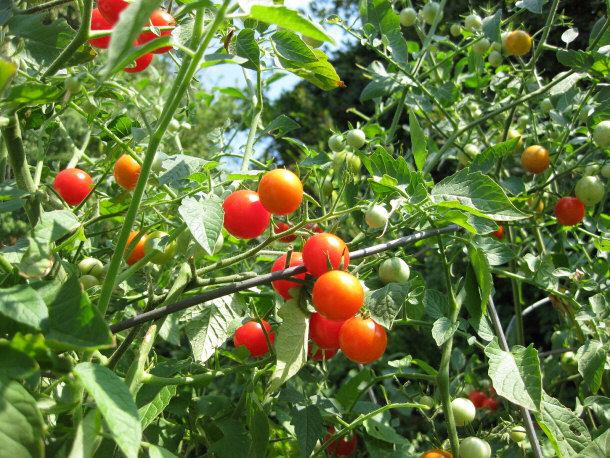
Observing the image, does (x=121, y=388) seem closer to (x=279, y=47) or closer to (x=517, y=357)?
(x=279, y=47)

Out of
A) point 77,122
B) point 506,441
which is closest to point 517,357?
point 506,441

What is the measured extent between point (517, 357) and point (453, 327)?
0.09 meters

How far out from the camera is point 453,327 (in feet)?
2.20

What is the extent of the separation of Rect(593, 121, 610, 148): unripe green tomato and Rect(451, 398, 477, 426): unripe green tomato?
518 mm

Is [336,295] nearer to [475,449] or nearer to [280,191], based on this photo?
[280,191]

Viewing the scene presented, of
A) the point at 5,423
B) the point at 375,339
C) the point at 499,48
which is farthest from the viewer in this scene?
the point at 499,48

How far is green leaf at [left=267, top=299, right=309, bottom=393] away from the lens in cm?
59

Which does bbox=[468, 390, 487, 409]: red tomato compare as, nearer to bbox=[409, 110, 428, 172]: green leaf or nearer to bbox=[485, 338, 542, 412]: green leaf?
bbox=[485, 338, 542, 412]: green leaf

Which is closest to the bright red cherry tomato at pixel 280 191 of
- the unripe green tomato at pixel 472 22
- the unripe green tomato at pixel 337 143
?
the unripe green tomato at pixel 337 143

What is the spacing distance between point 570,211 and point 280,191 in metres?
0.66

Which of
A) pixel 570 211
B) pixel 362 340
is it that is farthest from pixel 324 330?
pixel 570 211

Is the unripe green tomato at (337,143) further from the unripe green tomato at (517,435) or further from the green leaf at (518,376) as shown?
the unripe green tomato at (517,435)

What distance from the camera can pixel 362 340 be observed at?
2.07ft

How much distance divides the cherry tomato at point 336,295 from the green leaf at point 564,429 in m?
0.30
